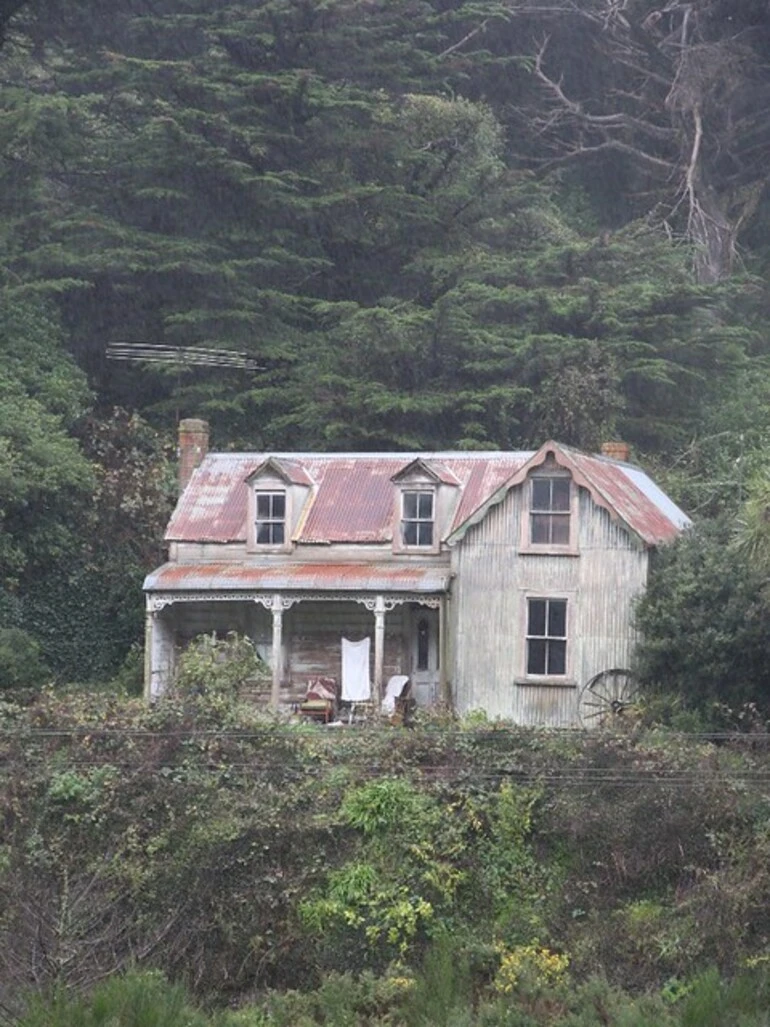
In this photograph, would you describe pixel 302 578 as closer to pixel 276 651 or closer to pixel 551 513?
pixel 276 651

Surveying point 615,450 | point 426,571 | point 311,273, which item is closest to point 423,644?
point 426,571

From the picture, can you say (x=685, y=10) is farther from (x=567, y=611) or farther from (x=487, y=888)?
(x=487, y=888)

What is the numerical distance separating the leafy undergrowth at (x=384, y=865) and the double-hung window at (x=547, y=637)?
4190 millimetres

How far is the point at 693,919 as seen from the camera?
25.2 meters

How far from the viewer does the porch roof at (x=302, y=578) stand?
32.5 metres

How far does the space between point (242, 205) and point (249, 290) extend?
2.83 meters

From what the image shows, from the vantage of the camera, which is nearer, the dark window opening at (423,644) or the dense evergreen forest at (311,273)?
the dark window opening at (423,644)

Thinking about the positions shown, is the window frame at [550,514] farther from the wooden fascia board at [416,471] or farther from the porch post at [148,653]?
the porch post at [148,653]

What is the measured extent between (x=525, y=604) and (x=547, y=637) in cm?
68

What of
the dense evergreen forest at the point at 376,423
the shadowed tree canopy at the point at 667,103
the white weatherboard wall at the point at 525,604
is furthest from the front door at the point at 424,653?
the shadowed tree canopy at the point at 667,103

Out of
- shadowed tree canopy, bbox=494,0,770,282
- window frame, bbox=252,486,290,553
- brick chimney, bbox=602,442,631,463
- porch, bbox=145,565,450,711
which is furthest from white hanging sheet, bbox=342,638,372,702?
shadowed tree canopy, bbox=494,0,770,282

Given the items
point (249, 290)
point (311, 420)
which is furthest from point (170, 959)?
point (249, 290)

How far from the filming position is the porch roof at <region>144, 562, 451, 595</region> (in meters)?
32.5

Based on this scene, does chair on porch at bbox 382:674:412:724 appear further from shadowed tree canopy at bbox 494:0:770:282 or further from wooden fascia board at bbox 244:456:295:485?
shadowed tree canopy at bbox 494:0:770:282
